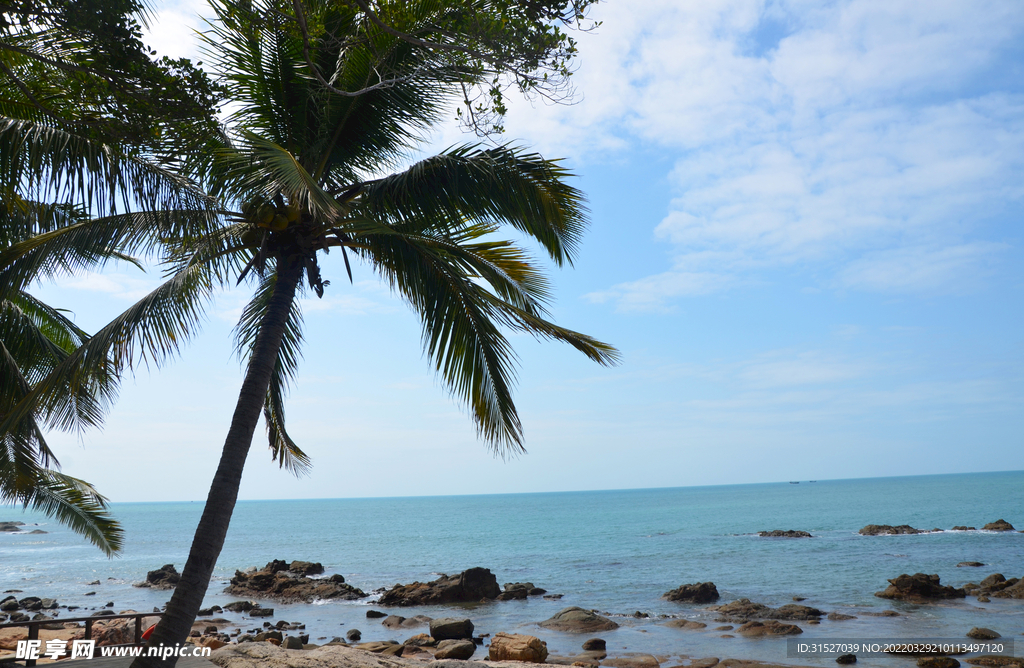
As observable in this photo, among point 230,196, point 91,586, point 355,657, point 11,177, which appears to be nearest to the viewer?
point 11,177

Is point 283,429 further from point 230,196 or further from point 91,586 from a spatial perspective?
point 91,586

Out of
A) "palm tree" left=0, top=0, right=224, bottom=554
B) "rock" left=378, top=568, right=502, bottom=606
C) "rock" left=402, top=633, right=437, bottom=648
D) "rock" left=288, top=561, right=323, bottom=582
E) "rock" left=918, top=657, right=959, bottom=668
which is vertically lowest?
"rock" left=288, top=561, right=323, bottom=582

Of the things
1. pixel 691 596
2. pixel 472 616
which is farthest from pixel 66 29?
pixel 691 596

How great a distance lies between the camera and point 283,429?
9.02m

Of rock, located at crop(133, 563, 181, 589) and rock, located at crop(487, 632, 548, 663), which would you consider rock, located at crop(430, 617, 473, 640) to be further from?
rock, located at crop(133, 563, 181, 589)

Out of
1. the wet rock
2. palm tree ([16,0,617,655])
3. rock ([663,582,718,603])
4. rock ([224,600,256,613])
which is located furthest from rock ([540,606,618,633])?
palm tree ([16,0,617,655])

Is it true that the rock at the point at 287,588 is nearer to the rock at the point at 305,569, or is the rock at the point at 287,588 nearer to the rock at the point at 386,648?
the rock at the point at 305,569

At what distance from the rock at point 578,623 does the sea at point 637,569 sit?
14.8 inches

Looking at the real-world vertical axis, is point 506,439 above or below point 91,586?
above

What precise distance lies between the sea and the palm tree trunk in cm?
1148

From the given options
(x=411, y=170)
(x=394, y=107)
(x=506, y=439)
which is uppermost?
(x=394, y=107)

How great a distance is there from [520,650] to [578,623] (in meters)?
5.37

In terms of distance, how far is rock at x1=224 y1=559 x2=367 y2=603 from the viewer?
2520 cm

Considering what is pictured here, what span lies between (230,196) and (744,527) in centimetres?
5812
